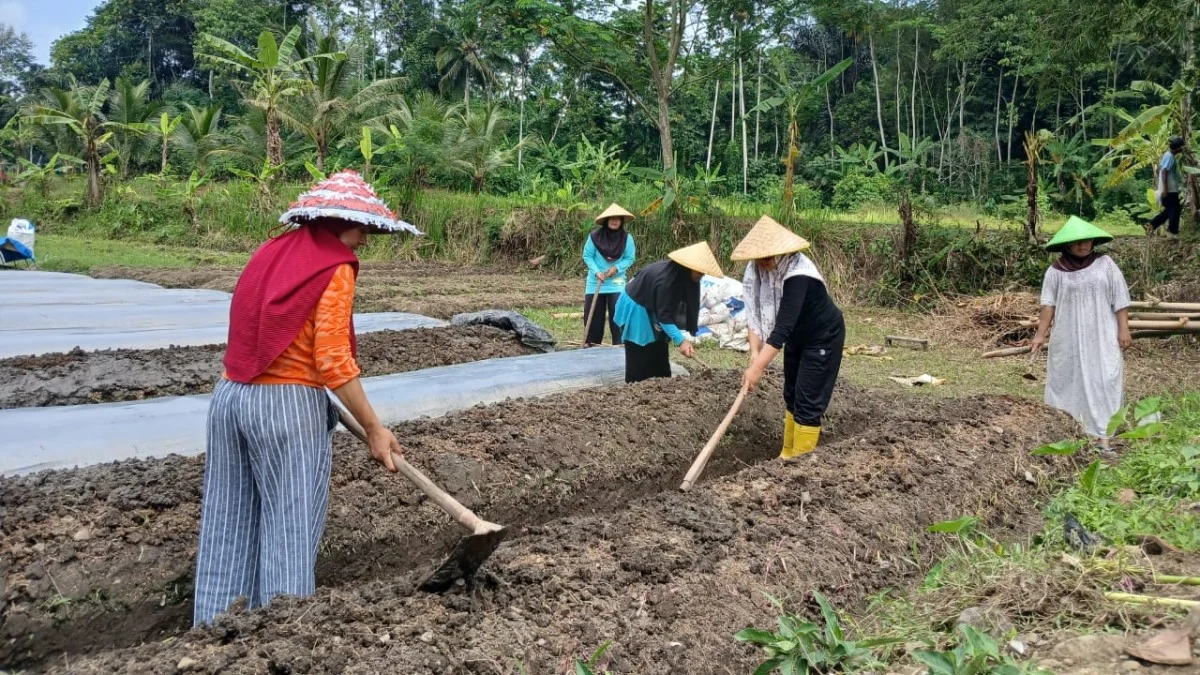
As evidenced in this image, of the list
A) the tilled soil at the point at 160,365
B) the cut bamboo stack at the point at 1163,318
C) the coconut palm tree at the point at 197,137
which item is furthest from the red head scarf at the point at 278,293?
the coconut palm tree at the point at 197,137

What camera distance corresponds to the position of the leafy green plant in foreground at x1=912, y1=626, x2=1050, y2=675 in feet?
6.26

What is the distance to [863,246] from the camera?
35.7 ft

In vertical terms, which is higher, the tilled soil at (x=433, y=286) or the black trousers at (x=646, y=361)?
the tilled soil at (x=433, y=286)

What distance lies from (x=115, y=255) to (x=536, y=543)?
14.2 m

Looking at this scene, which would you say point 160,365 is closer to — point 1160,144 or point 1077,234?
point 1077,234

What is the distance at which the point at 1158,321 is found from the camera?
6.51 metres

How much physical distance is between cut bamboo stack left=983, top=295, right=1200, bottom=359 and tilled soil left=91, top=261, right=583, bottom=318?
5.16 m

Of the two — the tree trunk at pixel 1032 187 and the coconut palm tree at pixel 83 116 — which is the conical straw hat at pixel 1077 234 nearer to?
the tree trunk at pixel 1032 187

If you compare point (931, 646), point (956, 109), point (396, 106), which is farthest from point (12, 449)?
point (956, 109)

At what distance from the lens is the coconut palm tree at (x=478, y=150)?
60.7 ft

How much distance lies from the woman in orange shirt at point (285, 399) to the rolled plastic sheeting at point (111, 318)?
424 cm

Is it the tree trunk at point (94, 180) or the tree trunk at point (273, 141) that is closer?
the tree trunk at point (273, 141)

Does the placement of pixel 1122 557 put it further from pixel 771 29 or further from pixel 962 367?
pixel 771 29

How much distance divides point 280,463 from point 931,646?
6.26 feet
